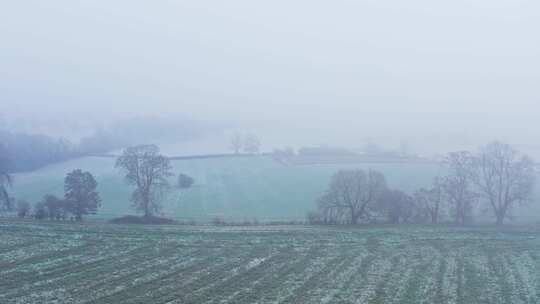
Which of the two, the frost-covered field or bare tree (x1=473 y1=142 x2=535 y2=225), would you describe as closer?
the frost-covered field

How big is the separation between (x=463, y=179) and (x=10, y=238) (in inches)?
1988

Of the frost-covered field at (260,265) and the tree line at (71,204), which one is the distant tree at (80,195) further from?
the frost-covered field at (260,265)

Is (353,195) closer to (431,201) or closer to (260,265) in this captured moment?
(431,201)

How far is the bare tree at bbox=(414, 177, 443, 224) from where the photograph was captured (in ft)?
217

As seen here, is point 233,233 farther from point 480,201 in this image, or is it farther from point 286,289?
point 480,201

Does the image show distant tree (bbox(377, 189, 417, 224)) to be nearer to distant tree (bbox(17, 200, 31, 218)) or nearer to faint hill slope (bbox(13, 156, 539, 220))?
faint hill slope (bbox(13, 156, 539, 220))

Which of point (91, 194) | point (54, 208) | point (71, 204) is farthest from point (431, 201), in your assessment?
point (54, 208)

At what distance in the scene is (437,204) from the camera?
6662 centimetres

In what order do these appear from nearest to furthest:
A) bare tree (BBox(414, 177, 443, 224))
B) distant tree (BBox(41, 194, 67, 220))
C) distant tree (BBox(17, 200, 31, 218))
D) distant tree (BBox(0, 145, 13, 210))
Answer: distant tree (BBox(17, 200, 31, 218)), distant tree (BBox(41, 194, 67, 220)), bare tree (BBox(414, 177, 443, 224)), distant tree (BBox(0, 145, 13, 210))

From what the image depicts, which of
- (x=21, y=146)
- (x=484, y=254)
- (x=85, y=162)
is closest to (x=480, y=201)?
(x=484, y=254)

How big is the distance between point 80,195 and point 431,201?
4037 cm

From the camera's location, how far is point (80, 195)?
61281mm

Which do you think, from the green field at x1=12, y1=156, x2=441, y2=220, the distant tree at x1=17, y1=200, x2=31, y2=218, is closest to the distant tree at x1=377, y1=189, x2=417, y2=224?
the green field at x1=12, y1=156, x2=441, y2=220

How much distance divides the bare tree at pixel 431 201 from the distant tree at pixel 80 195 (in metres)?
37.2
